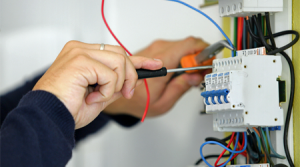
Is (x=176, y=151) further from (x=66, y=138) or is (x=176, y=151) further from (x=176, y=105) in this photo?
(x=66, y=138)

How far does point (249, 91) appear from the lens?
0.75 m

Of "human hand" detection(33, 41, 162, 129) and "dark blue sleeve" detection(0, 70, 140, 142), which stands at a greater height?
"human hand" detection(33, 41, 162, 129)

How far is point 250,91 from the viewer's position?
0.75 meters

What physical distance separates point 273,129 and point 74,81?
0.63 metres

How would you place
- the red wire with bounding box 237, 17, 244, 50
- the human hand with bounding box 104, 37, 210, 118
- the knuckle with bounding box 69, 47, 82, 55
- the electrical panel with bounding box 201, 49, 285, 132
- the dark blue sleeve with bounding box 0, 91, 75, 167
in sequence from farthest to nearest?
1. the human hand with bounding box 104, 37, 210, 118
2. the red wire with bounding box 237, 17, 244, 50
3. the electrical panel with bounding box 201, 49, 285, 132
4. the knuckle with bounding box 69, 47, 82, 55
5. the dark blue sleeve with bounding box 0, 91, 75, 167

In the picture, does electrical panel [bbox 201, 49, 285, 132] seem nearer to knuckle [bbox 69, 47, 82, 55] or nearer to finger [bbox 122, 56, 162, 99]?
finger [bbox 122, 56, 162, 99]

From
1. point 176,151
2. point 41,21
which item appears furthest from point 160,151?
point 41,21

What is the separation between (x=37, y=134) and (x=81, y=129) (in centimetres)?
69

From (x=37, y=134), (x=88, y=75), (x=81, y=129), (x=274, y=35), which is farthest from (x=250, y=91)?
(x=81, y=129)

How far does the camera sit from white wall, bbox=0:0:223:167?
1.14m

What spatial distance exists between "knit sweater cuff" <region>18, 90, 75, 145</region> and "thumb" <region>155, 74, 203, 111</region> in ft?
2.26

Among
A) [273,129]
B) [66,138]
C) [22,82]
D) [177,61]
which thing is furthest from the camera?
[177,61]

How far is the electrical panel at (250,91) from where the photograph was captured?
0.74 m

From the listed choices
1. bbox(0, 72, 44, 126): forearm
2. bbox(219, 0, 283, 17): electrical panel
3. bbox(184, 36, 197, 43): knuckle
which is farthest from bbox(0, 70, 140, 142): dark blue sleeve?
bbox(219, 0, 283, 17): electrical panel
